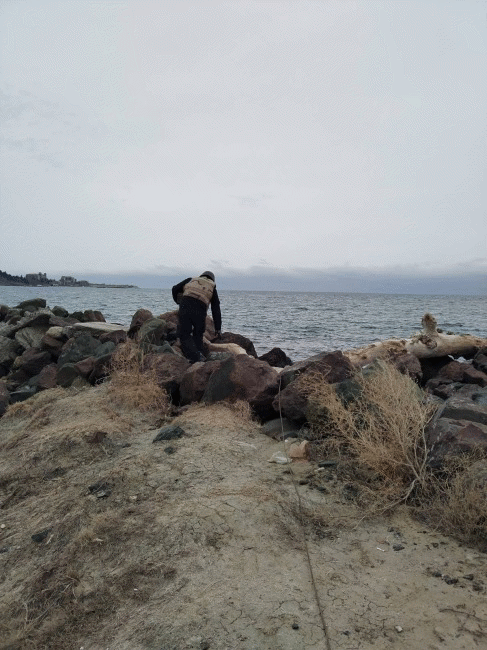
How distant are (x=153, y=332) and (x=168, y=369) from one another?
10.0ft

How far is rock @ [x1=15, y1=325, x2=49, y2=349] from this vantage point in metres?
13.2

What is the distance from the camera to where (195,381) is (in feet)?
23.2

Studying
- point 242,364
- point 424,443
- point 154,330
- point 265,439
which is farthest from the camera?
point 154,330

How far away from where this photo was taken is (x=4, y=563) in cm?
376

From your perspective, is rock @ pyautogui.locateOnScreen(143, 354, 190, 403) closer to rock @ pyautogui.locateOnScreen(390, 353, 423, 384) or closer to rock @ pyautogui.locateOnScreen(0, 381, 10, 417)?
rock @ pyautogui.locateOnScreen(0, 381, 10, 417)

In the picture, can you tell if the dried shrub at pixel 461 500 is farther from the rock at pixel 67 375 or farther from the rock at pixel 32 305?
the rock at pixel 32 305

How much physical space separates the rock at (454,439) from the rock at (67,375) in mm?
6629

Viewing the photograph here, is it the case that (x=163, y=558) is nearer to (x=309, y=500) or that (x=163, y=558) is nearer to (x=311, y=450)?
(x=309, y=500)

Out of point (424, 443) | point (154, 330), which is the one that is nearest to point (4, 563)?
point (424, 443)

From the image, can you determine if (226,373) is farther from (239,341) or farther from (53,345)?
(53,345)

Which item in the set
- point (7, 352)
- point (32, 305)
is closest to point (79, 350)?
point (7, 352)

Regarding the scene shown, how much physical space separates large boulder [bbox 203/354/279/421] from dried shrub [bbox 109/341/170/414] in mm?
731

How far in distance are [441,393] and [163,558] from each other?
6.71 meters

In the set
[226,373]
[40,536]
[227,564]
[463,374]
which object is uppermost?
[226,373]
